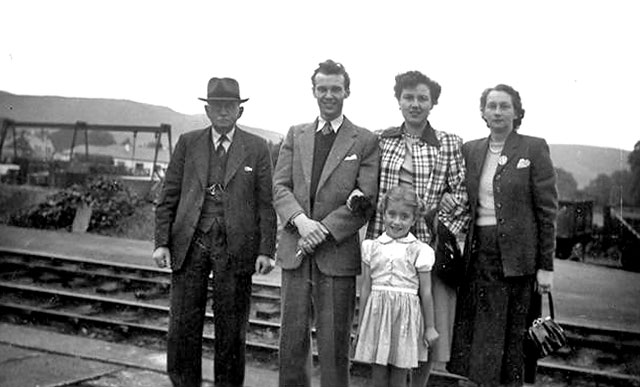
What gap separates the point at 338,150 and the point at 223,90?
0.99 metres

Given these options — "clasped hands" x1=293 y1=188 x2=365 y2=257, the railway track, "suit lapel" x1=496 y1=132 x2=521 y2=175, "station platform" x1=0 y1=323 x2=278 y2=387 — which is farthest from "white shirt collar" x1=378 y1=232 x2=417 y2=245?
the railway track

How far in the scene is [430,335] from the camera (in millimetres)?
3816

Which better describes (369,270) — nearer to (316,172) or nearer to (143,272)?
(316,172)

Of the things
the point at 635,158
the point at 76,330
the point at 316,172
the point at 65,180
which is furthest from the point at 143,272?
the point at 65,180

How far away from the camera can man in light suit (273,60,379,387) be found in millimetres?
4043

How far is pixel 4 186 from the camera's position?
69.8 ft

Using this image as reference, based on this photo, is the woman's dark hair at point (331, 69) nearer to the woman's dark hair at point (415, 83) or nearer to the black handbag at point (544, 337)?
the woman's dark hair at point (415, 83)

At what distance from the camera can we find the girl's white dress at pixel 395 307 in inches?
149

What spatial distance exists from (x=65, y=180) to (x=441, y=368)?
18663mm

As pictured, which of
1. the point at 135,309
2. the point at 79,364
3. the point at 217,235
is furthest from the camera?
the point at 135,309

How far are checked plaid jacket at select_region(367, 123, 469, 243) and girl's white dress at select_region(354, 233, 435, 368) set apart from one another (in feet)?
0.68

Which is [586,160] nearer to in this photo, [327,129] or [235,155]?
[327,129]

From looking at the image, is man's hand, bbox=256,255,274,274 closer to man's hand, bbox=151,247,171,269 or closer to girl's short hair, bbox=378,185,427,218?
man's hand, bbox=151,247,171,269

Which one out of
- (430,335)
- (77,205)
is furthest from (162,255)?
(77,205)
